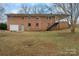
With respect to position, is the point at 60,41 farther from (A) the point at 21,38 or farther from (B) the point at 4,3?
(B) the point at 4,3

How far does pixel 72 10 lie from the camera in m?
4.73

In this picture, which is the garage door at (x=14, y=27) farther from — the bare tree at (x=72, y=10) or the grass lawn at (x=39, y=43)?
the bare tree at (x=72, y=10)

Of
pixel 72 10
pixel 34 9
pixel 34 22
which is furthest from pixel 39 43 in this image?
pixel 72 10

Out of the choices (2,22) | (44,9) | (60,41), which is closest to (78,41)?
(60,41)

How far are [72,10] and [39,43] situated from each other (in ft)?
1.55

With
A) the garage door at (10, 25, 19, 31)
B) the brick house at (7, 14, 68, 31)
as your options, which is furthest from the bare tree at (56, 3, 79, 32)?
the garage door at (10, 25, 19, 31)

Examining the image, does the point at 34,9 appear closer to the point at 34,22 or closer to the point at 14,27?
the point at 34,22

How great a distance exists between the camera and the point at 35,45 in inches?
185

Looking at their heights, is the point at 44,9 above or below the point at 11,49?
above

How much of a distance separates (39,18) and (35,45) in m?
0.28

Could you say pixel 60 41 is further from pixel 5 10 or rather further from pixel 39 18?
pixel 5 10

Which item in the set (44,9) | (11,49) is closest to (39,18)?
(44,9)

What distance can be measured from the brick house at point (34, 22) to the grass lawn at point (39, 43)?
0.05 meters

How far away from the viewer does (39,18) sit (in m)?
4.71
